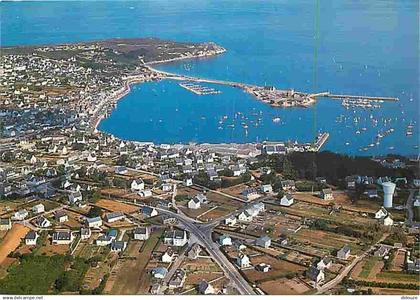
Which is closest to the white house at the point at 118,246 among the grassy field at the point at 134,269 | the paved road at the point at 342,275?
the grassy field at the point at 134,269

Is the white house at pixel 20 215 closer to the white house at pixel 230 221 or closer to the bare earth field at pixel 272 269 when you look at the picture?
the white house at pixel 230 221

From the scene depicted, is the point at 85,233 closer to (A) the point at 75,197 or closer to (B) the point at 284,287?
(A) the point at 75,197

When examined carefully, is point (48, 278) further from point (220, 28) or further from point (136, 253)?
point (220, 28)

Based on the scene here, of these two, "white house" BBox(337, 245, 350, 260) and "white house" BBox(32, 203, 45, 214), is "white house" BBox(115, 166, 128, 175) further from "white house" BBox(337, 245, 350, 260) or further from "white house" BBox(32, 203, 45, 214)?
"white house" BBox(337, 245, 350, 260)

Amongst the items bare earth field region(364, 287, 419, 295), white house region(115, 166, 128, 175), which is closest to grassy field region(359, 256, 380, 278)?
bare earth field region(364, 287, 419, 295)

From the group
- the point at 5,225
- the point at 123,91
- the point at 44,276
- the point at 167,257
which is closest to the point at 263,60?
the point at 123,91

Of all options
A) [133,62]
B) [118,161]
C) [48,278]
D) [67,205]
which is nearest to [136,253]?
[48,278]
